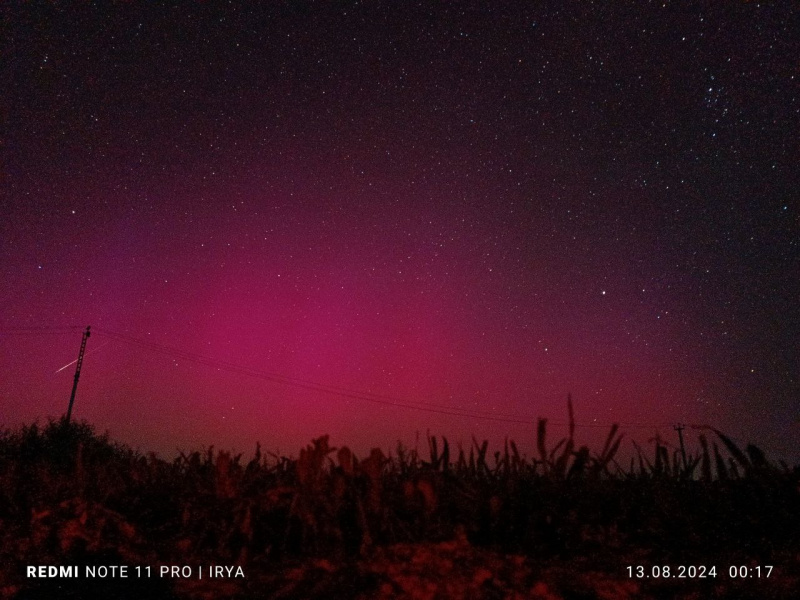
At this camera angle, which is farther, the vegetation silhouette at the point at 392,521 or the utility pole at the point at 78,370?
the utility pole at the point at 78,370

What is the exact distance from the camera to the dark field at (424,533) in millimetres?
1773

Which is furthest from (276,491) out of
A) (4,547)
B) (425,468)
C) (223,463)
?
(4,547)

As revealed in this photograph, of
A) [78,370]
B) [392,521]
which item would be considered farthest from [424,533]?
[78,370]

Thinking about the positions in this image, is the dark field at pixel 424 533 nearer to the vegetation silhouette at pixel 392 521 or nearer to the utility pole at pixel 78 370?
the vegetation silhouette at pixel 392 521

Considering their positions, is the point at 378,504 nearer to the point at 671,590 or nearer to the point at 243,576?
the point at 243,576

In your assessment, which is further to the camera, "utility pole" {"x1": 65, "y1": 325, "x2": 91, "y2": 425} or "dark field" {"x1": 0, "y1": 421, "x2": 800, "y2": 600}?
"utility pole" {"x1": 65, "y1": 325, "x2": 91, "y2": 425}

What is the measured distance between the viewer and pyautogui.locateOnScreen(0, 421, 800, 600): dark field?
1.77 meters

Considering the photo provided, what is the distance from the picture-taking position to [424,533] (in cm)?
209

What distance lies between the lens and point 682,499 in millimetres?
2363

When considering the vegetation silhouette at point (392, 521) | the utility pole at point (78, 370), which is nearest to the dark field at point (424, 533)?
the vegetation silhouette at point (392, 521)

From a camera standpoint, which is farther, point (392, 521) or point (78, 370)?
point (78, 370)

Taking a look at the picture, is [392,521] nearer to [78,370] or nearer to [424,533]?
[424,533]

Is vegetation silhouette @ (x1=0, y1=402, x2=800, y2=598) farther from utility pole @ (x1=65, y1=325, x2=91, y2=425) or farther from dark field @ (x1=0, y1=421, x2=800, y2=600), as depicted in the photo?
utility pole @ (x1=65, y1=325, x2=91, y2=425)

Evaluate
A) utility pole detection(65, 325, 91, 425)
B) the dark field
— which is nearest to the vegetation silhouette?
the dark field
